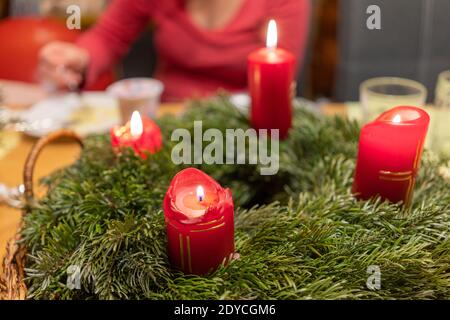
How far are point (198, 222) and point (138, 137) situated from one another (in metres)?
0.23

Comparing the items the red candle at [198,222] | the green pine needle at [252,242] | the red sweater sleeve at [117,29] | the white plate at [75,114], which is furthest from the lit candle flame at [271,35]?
the red sweater sleeve at [117,29]

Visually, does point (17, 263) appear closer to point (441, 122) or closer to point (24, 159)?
point (24, 159)

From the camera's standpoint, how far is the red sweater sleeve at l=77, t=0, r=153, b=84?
1655 mm

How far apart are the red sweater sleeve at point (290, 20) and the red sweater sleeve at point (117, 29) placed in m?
0.37

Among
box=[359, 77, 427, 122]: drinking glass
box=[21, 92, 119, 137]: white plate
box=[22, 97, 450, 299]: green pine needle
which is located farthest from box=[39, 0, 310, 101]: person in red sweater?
box=[22, 97, 450, 299]: green pine needle

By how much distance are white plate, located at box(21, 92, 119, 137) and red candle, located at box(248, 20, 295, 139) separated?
0.44 meters

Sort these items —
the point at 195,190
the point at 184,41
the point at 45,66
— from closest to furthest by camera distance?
the point at 195,190, the point at 45,66, the point at 184,41

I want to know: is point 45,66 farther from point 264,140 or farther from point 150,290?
point 150,290

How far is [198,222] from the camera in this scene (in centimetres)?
54

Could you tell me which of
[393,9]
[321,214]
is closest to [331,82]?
[393,9]

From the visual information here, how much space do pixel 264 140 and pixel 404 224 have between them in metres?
0.27

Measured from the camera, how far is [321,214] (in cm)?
64

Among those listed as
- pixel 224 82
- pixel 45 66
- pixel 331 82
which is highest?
pixel 45 66

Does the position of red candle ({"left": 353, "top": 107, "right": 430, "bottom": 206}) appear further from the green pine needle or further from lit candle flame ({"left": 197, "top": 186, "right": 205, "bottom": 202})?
lit candle flame ({"left": 197, "top": 186, "right": 205, "bottom": 202})
